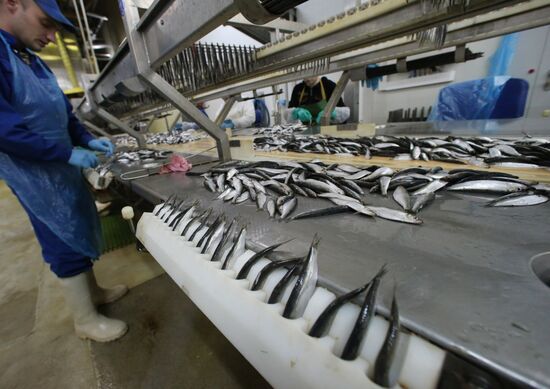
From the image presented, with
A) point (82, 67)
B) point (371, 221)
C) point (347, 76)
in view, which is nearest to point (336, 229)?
point (371, 221)

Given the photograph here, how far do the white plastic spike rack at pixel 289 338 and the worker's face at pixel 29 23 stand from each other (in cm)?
165

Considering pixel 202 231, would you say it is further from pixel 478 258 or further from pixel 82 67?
pixel 82 67

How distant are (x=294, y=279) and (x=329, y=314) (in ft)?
0.40

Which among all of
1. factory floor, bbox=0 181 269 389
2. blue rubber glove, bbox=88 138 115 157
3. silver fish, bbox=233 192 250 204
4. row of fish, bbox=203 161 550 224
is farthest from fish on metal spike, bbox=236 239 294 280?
blue rubber glove, bbox=88 138 115 157

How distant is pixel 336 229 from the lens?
78 centimetres

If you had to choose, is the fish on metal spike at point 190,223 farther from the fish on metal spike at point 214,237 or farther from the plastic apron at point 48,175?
the plastic apron at point 48,175

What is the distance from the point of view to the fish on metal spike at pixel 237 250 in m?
0.68

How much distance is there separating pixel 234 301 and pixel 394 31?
1.77m

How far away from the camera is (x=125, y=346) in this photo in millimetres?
1485

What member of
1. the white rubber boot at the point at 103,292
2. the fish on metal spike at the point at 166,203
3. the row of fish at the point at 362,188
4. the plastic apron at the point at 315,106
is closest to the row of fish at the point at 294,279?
the fish on metal spike at the point at 166,203

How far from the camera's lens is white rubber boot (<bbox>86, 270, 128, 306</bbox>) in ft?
5.57

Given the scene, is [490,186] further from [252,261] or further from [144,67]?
[144,67]

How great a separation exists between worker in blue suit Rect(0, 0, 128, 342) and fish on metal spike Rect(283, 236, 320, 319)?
55.4 inches

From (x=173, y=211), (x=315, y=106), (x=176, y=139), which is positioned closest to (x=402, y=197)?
(x=173, y=211)
